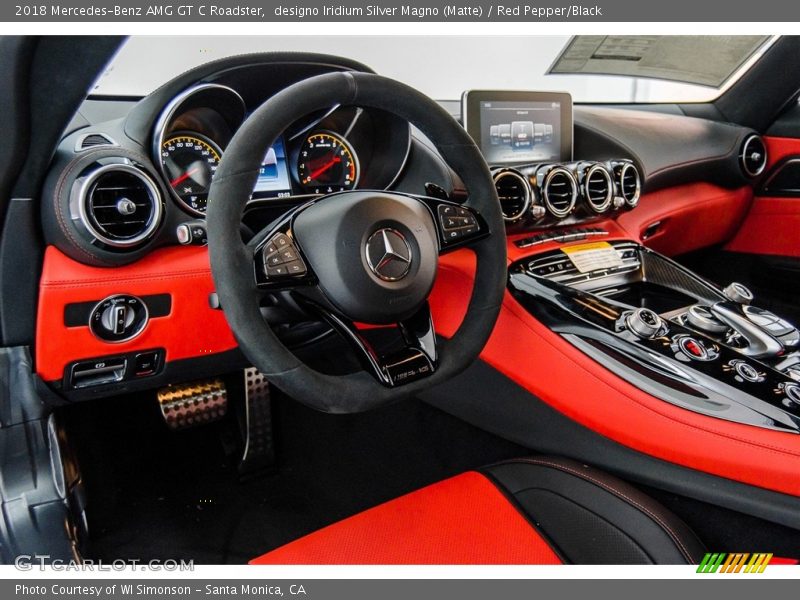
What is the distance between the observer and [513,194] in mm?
1549

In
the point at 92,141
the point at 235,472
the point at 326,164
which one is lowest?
the point at 235,472

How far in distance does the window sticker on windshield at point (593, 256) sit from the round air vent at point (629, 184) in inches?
6.2

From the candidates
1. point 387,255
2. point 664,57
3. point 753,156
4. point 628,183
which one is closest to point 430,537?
point 387,255

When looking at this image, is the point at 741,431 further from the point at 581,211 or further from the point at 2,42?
the point at 2,42

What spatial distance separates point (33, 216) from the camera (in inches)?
39.7

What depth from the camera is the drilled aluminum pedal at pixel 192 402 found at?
Result: 56.0 inches

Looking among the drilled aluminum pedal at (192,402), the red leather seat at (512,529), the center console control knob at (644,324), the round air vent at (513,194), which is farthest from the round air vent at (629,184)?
the drilled aluminum pedal at (192,402)

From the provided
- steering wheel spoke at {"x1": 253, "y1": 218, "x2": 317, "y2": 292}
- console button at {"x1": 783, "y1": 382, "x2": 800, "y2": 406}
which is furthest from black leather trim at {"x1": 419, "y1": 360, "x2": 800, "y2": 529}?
steering wheel spoke at {"x1": 253, "y1": 218, "x2": 317, "y2": 292}

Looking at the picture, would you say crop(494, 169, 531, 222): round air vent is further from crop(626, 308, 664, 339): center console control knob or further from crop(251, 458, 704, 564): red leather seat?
crop(251, 458, 704, 564): red leather seat

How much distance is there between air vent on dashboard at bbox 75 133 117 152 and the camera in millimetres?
1037

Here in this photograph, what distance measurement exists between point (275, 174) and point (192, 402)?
1.97 ft

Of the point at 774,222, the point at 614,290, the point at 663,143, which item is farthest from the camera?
the point at 774,222

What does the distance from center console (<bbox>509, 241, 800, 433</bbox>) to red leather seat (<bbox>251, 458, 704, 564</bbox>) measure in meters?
0.25

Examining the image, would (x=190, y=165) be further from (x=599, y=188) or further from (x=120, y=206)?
(x=599, y=188)
